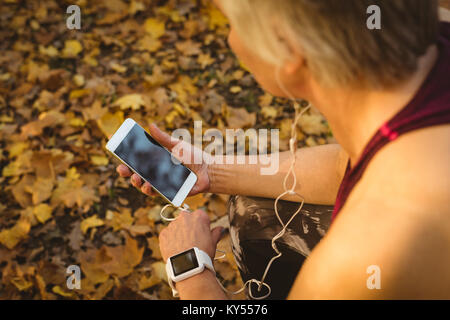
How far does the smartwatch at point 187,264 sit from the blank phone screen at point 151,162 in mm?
401

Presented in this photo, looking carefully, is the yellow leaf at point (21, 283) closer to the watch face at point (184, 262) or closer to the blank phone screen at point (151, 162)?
the blank phone screen at point (151, 162)

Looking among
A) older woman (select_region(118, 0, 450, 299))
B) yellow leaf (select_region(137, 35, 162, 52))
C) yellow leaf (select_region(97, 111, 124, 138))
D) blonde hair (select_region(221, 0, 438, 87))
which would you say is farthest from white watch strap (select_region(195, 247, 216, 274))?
yellow leaf (select_region(137, 35, 162, 52))

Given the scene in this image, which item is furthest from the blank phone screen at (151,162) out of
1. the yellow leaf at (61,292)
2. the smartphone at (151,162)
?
the yellow leaf at (61,292)

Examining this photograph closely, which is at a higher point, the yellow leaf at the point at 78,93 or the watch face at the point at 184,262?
the yellow leaf at the point at 78,93

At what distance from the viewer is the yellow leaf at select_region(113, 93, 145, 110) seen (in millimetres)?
3197

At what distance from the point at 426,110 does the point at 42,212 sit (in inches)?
104

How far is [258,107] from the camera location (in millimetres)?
3291

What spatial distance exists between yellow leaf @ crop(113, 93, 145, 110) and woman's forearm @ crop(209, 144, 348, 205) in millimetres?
1480

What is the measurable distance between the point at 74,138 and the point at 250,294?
213cm

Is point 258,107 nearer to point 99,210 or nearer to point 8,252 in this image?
point 99,210

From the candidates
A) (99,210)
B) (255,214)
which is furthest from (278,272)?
(99,210)

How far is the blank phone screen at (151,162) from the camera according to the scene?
190 centimetres

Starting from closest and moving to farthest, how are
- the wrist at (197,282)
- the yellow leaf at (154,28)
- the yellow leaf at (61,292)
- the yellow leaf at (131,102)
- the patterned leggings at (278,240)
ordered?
the wrist at (197,282) → the patterned leggings at (278,240) → the yellow leaf at (61,292) → the yellow leaf at (131,102) → the yellow leaf at (154,28)

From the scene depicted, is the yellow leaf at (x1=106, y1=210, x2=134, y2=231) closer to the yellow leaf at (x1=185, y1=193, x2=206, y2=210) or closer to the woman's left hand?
the yellow leaf at (x1=185, y1=193, x2=206, y2=210)
